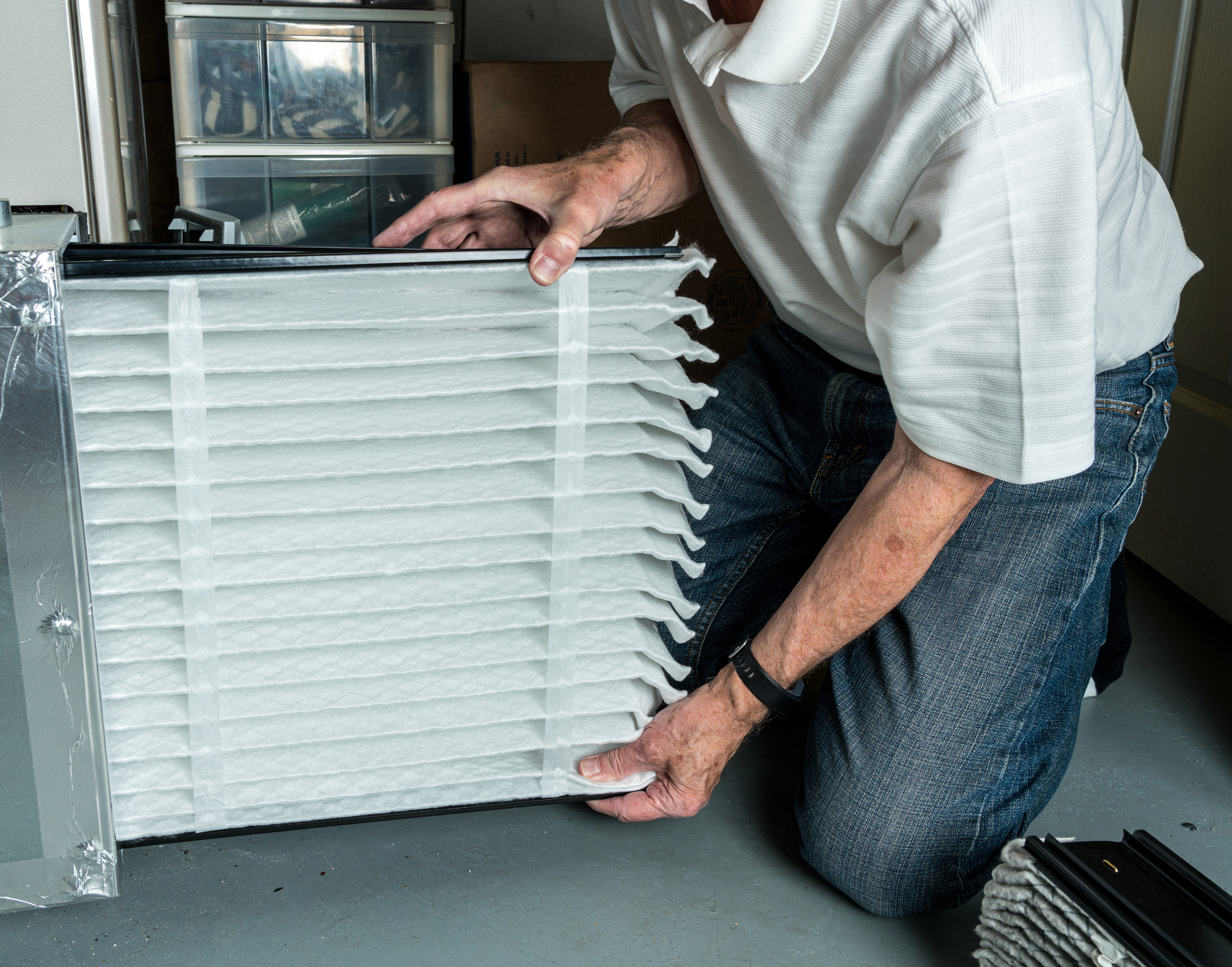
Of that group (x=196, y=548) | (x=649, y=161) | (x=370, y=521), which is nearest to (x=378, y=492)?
(x=370, y=521)

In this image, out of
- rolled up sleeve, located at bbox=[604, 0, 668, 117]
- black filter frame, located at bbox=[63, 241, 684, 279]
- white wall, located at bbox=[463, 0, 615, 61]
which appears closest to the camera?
black filter frame, located at bbox=[63, 241, 684, 279]

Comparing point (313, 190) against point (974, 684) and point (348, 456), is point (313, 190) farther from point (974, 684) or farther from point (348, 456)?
point (974, 684)

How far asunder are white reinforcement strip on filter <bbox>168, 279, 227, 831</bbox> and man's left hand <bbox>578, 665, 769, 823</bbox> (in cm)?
33

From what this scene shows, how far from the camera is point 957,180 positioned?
0.74 metres

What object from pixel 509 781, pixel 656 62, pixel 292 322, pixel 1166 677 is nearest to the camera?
pixel 292 322

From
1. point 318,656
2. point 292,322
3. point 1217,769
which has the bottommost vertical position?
point 1217,769

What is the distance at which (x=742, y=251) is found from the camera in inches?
44.4

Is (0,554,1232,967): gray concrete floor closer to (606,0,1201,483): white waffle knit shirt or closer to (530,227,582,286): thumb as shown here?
(606,0,1201,483): white waffle knit shirt

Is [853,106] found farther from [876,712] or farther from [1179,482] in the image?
[1179,482]

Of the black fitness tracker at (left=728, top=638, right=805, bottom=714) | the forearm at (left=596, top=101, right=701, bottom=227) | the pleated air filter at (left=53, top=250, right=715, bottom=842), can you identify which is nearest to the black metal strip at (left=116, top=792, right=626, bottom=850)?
the pleated air filter at (left=53, top=250, right=715, bottom=842)

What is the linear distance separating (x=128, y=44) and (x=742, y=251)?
3.51ft

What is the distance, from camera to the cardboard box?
188cm

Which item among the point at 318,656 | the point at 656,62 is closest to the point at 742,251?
the point at 656,62

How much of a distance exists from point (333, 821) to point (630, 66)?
921 millimetres
